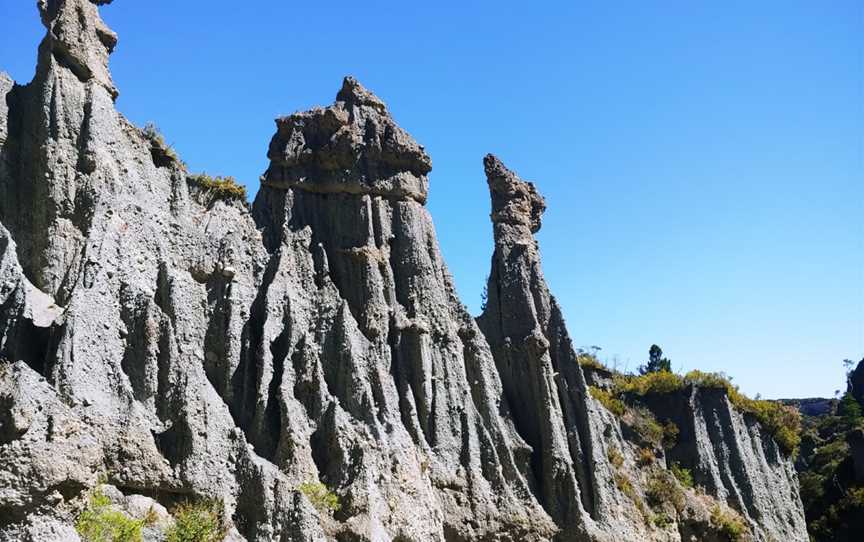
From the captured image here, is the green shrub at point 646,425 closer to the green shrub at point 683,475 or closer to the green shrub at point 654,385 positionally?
the green shrub at point 654,385

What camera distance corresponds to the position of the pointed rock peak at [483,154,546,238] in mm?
36844

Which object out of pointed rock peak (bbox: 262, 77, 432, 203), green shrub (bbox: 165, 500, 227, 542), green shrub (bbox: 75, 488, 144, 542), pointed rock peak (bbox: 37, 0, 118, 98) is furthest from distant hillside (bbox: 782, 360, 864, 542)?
pointed rock peak (bbox: 37, 0, 118, 98)

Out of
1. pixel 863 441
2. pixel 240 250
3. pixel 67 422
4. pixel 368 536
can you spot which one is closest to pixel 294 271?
pixel 240 250

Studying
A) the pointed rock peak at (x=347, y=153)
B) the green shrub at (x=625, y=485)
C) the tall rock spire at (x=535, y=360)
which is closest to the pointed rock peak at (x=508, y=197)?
the tall rock spire at (x=535, y=360)

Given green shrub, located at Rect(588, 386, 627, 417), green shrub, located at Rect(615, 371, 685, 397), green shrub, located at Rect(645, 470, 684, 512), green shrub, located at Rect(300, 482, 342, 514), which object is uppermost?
green shrub, located at Rect(615, 371, 685, 397)

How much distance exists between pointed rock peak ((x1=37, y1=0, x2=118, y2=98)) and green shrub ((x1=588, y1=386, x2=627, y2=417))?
23779mm

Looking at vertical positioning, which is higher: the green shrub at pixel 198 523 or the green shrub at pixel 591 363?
the green shrub at pixel 591 363

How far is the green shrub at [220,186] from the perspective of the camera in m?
28.2

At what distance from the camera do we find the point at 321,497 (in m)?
23.3

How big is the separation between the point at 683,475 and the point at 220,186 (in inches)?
913

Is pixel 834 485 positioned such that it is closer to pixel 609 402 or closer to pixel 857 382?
pixel 609 402

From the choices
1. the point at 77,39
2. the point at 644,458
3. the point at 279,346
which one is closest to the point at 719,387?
the point at 644,458

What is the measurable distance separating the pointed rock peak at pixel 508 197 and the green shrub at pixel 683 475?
11.9 m

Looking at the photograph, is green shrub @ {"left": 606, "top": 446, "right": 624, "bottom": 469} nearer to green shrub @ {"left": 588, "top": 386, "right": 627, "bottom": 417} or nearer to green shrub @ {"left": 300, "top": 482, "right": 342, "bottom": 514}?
green shrub @ {"left": 588, "top": 386, "right": 627, "bottom": 417}
